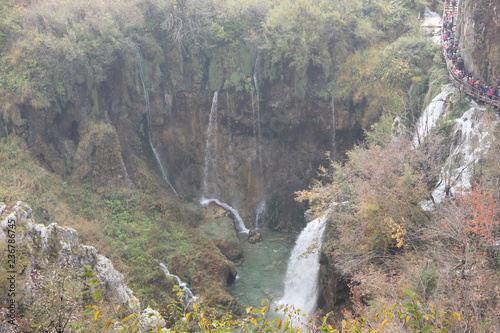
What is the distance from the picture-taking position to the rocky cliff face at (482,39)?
2033 centimetres

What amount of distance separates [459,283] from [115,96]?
82.2ft

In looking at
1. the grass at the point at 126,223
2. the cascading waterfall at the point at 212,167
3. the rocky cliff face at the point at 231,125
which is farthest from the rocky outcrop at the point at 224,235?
the rocky cliff face at the point at 231,125

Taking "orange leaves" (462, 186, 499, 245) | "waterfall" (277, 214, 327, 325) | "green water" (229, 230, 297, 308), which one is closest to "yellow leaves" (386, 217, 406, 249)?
"orange leaves" (462, 186, 499, 245)

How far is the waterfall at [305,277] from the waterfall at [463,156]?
5.85m

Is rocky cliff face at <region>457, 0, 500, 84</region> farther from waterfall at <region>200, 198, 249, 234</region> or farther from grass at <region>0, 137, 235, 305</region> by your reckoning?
waterfall at <region>200, 198, 249, 234</region>

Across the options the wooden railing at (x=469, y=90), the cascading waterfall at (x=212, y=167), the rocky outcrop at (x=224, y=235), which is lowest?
the rocky outcrop at (x=224, y=235)

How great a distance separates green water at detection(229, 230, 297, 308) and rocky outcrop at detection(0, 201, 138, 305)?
9289mm

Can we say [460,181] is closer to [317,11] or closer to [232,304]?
[232,304]

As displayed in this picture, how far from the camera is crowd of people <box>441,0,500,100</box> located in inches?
786

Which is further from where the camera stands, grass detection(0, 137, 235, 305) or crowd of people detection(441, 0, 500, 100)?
grass detection(0, 137, 235, 305)

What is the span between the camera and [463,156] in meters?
17.8

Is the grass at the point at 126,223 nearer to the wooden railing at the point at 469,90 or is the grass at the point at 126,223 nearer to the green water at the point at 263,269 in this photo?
the green water at the point at 263,269

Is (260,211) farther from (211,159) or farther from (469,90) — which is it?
(469,90)

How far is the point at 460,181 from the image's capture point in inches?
664
